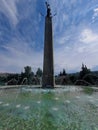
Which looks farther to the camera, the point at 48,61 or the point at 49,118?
the point at 48,61

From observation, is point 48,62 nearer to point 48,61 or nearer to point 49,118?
point 48,61

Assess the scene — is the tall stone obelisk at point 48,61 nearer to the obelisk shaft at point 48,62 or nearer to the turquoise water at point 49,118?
the obelisk shaft at point 48,62

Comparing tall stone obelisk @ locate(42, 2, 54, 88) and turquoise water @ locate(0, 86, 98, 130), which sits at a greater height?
tall stone obelisk @ locate(42, 2, 54, 88)

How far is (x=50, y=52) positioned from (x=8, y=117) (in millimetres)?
8105

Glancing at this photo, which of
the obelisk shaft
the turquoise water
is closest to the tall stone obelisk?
the obelisk shaft

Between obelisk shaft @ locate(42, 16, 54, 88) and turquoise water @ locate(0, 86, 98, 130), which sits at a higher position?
obelisk shaft @ locate(42, 16, 54, 88)

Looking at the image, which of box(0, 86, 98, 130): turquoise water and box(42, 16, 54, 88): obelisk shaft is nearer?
box(0, 86, 98, 130): turquoise water

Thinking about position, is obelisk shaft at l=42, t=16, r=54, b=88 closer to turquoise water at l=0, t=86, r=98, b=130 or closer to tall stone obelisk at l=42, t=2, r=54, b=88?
tall stone obelisk at l=42, t=2, r=54, b=88

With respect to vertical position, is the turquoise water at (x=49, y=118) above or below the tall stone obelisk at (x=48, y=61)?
below

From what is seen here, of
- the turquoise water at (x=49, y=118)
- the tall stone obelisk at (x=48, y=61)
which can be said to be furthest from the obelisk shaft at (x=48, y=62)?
the turquoise water at (x=49, y=118)

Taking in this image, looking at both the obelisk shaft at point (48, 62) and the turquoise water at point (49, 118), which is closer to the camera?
the turquoise water at point (49, 118)

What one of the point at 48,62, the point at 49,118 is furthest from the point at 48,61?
the point at 49,118

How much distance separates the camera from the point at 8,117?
4469 mm

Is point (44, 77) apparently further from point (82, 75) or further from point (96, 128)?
point (82, 75)
